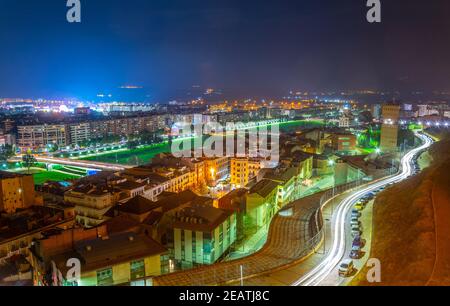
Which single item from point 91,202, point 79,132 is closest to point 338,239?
point 91,202

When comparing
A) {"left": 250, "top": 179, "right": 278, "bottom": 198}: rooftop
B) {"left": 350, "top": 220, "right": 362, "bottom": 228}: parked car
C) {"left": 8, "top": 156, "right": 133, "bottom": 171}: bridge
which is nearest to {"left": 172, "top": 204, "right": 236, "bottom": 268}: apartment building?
{"left": 250, "top": 179, "right": 278, "bottom": 198}: rooftop

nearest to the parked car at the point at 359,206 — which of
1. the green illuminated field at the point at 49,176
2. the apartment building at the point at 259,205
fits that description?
the apartment building at the point at 259,205

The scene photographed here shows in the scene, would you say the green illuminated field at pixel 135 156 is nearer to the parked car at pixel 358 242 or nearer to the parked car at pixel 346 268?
the parked car at pixel 358 242

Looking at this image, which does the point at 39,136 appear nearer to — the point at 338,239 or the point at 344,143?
the point at 344,143

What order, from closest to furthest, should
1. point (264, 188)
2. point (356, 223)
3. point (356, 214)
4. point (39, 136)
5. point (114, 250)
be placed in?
point (114, 250), point (356, 223), point (356, 214), point (264, 188), point (39, 136)
